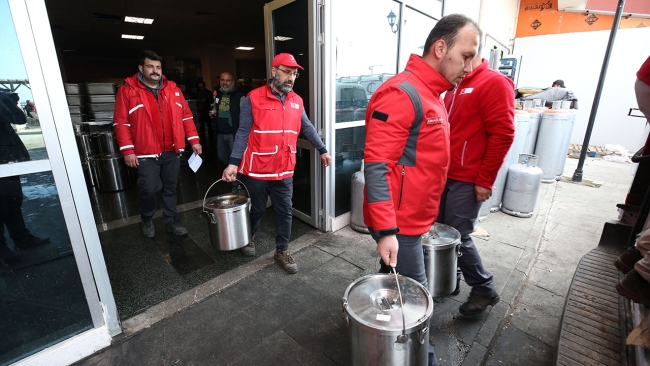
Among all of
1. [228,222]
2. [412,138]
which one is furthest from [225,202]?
[412,138]

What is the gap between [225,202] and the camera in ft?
10.3

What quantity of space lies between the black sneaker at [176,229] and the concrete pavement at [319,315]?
1.19 m

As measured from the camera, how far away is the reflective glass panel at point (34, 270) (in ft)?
6.02

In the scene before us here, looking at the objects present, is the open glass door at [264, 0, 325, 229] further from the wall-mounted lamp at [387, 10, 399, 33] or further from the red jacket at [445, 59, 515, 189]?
the red jacket at [445, 59, 515, 189]

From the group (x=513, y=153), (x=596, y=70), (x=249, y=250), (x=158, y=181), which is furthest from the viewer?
(x=596, y=70)

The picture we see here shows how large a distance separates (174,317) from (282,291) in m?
0.90

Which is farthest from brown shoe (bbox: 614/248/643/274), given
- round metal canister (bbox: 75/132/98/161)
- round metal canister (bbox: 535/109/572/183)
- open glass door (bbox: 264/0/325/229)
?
round metal canister (bbox: 75/132/98/161)

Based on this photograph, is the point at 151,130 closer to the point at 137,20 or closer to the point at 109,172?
the point at 109,172

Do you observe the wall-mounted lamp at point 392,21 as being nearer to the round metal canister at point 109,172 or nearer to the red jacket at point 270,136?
the red jacket at point 270,136

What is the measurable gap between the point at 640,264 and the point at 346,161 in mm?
3003

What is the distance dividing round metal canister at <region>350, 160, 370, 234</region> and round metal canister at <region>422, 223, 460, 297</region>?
1.56 m

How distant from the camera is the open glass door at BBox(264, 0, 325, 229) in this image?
Result: 11.6ft

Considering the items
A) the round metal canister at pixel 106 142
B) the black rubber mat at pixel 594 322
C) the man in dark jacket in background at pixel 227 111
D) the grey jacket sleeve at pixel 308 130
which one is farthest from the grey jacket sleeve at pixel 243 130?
the round metal canister at pixel 106 142

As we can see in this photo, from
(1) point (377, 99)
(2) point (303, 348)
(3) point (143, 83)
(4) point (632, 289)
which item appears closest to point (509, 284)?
(4) point (632, 289)
